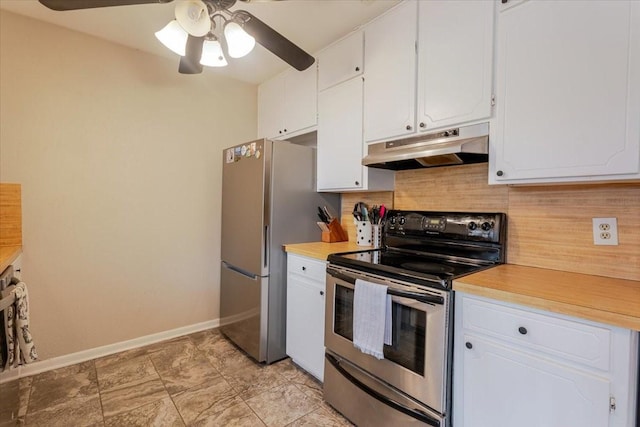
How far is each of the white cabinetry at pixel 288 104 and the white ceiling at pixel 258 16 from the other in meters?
0.27

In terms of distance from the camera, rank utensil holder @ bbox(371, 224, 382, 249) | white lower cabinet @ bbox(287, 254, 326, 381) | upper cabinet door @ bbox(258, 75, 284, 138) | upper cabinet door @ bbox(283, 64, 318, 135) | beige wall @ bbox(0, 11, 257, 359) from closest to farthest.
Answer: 1. white lower cabinet @ bbox(287, 254, 326, 381)
2. beige wall @ bbox(0, 11, 257, 359)
3. utensil holder @ bbox(371, 224, 382, 249)
4. upper cabinet door @ bbox(283, 64, 318, 135)
5. upper cabinet door @ bbox(258, 75, 284, 138)

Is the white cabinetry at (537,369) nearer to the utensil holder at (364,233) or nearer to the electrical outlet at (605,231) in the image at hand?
the electrical outlet at (605,231)

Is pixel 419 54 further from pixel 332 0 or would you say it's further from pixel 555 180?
pixel 555 180

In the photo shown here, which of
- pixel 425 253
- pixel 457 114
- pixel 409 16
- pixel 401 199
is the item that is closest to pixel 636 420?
pixel 425 253

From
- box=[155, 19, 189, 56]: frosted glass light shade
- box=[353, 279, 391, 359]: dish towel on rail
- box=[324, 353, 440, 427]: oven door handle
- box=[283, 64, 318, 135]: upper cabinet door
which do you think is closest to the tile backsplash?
box=[353, 279, 391, 359]: dish towel on rail

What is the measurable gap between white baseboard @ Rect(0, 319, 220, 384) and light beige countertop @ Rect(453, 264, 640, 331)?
98.4 inches

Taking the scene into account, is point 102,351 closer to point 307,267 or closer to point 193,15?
point 307,267

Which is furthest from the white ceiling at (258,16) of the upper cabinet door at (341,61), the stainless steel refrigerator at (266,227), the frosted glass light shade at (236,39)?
the stainless steel refrigerator at (266,227)

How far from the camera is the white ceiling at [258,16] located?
6.36 ft

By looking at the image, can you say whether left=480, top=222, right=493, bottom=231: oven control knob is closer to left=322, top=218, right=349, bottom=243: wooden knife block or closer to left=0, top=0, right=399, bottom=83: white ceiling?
left=322, top=218, right=349, bottom=243: wooden knife block

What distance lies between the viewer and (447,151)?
1567mm

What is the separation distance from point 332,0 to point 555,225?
5.79ft

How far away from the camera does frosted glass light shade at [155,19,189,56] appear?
166 centimetres

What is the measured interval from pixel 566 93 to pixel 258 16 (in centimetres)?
181
